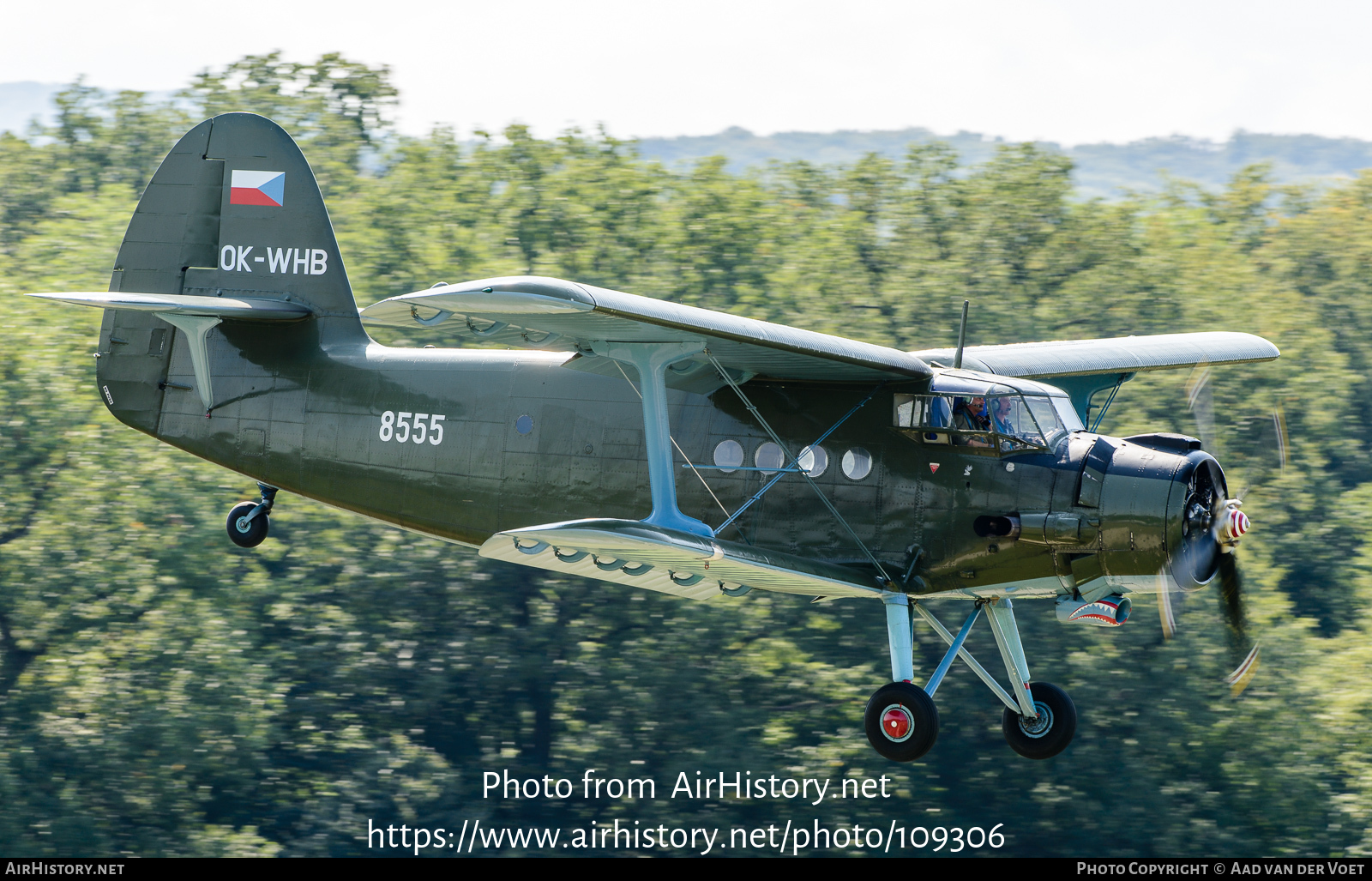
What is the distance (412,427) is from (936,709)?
17.2 feet

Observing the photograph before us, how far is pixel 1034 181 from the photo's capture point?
2694cm

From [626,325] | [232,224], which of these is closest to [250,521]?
[232,224]

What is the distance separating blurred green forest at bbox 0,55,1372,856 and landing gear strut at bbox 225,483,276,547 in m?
10.2

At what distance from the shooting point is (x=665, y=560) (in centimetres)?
942

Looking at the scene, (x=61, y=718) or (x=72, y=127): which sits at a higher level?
(x=72, y=127)

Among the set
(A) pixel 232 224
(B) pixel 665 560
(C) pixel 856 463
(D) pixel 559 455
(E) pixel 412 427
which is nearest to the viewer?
(B) pixel 665 560

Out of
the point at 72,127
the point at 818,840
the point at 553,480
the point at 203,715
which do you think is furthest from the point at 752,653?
the point at 72,127

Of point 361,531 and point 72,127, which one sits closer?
point 361,531

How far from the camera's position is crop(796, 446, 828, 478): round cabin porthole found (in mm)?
10492

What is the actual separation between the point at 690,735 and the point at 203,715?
8.14 meters

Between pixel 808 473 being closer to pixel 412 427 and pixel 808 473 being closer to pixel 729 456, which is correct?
pixel 729 456

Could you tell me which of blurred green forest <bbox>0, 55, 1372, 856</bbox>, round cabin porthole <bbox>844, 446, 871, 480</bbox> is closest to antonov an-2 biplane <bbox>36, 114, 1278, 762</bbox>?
round cabin porthole <bbox>844, 446, 871, 480</bbox>

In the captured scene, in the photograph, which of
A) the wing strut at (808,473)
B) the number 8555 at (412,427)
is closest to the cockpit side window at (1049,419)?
the wing strut at (808,473)
